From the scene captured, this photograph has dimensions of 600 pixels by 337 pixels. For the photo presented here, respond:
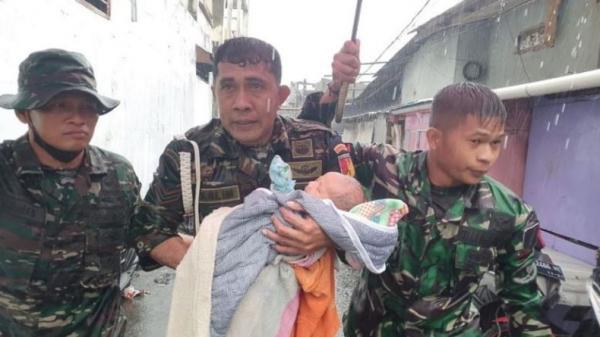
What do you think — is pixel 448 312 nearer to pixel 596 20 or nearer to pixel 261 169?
pixel 261 169

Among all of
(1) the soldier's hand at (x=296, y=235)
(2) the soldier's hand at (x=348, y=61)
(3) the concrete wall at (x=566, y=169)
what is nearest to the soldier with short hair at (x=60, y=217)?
(1) the soldier's hand at (x=296, y=235)

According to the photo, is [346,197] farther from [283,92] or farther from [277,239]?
[283,92]

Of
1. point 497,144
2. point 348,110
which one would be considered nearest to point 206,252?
point 497,144

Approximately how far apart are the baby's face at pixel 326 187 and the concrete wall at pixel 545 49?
18.6ft

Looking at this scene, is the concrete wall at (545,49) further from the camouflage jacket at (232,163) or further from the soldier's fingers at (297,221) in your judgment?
the soldier's fingers at (297,221)

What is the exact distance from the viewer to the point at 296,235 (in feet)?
4.65

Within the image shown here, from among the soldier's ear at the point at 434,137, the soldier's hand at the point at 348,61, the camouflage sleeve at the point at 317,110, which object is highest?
the soldier's hand at the point at 348,61

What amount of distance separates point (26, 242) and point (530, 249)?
82.7 inches

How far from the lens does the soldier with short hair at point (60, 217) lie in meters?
1.83

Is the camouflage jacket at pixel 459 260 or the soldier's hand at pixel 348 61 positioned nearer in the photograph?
the camouflage jacket at pixel 459 260

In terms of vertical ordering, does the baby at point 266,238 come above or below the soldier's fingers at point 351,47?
below

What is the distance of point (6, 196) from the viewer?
1827 mm

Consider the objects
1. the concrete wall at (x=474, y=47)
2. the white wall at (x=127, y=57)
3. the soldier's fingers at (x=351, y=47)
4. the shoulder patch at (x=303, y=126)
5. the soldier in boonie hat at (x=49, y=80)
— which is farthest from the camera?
the concrete wall at (x=474, y=47)

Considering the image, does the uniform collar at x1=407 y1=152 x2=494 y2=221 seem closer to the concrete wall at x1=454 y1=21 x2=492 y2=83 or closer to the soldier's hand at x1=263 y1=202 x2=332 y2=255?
the soldier's hand at x1=263 y1=202 x2=332 y2=255
